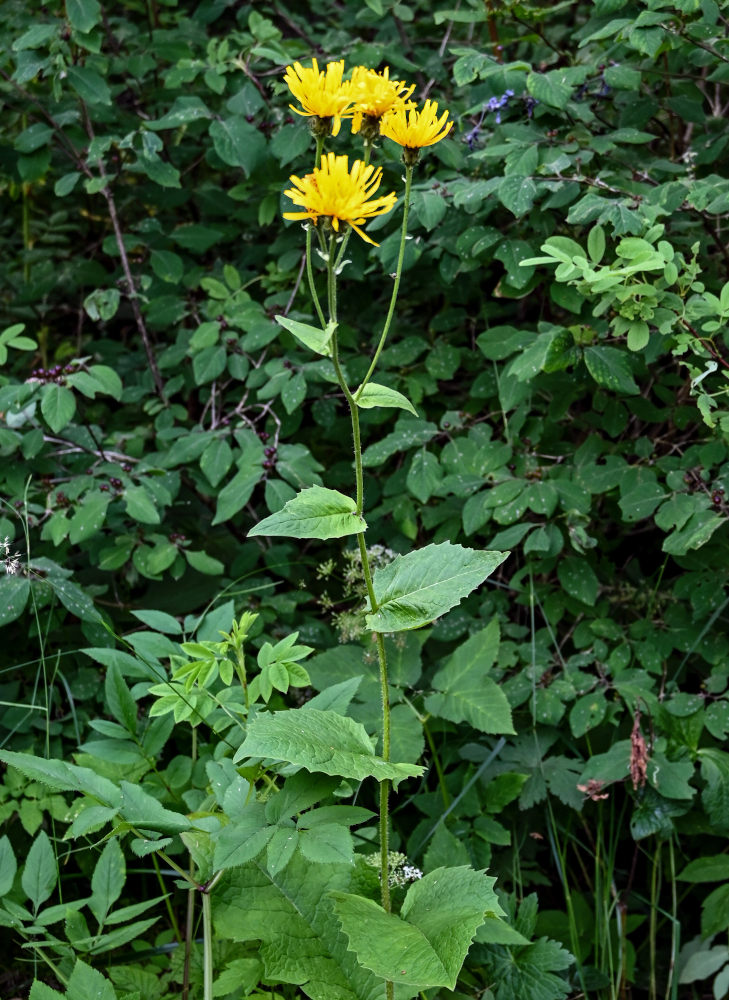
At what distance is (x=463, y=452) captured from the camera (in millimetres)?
2033

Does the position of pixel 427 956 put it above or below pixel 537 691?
above

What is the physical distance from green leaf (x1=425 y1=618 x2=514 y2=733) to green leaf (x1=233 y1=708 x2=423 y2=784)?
45 cm

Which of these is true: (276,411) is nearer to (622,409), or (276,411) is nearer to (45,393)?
(45,393)

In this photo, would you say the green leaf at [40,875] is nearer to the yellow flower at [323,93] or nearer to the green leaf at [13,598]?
the green leaf at [13,598]

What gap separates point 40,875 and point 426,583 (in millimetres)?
761

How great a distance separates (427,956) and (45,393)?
4.18 ft

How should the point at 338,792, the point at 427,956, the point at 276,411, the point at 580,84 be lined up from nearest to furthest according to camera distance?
the point at 427,956, the point at 338,792, the point at 580,84, the point at 276,411

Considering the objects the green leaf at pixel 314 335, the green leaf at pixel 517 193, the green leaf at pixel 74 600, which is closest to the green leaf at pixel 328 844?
the green leaf at pixel 314 335

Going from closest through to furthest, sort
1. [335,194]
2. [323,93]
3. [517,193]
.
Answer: [335,194] < [323,93] < [517,193]

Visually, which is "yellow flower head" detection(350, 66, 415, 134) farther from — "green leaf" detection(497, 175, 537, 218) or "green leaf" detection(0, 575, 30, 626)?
"green leaf" detection(0, 575, 30, 626)

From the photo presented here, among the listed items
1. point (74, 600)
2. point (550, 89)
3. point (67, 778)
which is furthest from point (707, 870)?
point (550, 89)

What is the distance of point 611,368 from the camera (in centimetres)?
181

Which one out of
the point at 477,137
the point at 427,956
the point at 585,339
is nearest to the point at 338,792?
the point at 427,956

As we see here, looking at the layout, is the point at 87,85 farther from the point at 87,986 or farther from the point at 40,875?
the point at 87,986
